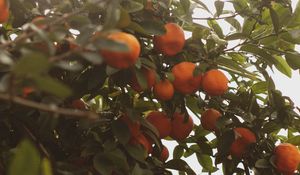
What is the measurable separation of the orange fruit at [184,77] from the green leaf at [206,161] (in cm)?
51

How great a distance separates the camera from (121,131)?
3.90 feet

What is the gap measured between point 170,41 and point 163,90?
0.13m

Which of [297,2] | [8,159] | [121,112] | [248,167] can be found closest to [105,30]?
[8,159]

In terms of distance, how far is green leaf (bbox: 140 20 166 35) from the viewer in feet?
3.74

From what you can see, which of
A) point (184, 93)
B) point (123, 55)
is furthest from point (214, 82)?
point (123, 55)

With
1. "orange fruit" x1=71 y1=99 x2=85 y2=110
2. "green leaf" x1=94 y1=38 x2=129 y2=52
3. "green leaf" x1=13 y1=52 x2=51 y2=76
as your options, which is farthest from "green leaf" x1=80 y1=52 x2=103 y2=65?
"orange fruit" x1=71 y1=99 x2=85 y2=110

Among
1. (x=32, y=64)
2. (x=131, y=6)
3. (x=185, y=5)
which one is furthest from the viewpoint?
(x=185, y=5)

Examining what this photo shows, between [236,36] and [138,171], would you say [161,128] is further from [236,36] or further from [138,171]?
[236,36]

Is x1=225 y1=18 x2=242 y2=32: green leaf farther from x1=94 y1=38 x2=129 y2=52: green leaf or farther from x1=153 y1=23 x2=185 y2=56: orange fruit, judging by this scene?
x1=94 y1=38 x2=129 y2=52: green leaf

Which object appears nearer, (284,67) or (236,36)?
(236,36)

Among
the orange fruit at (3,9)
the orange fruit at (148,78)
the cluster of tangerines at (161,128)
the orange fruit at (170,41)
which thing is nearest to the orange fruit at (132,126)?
the cluster of tangerines at (161,128)

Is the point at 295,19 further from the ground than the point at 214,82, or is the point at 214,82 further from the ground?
the point at 295,19

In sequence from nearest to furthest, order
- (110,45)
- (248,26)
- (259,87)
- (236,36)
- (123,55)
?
(110,45) → (123,55) → (236,36) → (248,26) → (259,87)

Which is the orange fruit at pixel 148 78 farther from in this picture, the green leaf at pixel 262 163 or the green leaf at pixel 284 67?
the green leaf at pixel 284 67
